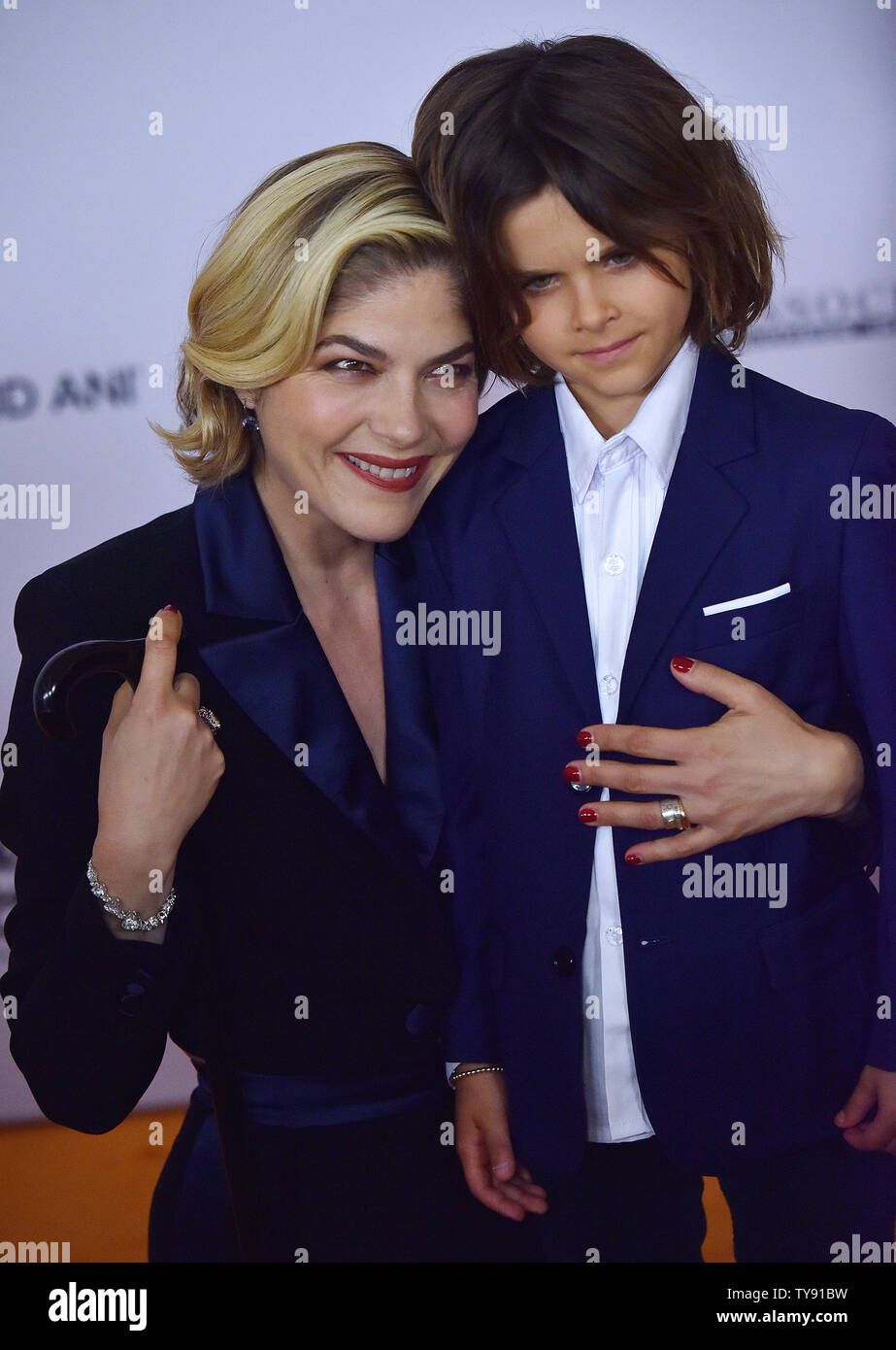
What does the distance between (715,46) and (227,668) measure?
1037mm

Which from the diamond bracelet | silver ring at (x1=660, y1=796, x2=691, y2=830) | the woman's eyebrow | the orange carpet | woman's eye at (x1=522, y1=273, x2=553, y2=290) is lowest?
the orange carpet

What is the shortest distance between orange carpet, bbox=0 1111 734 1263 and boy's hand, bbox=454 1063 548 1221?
0.56 m

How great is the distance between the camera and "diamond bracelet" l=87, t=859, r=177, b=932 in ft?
4.26

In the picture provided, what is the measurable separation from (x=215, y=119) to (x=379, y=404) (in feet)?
1.82

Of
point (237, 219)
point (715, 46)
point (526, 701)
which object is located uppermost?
point (715, 46)

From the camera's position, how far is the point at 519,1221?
1.54 m

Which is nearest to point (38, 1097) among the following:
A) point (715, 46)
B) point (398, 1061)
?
point (398, 1061)

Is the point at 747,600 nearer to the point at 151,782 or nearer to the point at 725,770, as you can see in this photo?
the point at 725,770

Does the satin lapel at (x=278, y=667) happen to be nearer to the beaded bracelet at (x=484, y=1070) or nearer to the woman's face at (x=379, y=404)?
the woman's face at (x=379, y=404)

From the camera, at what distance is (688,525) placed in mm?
1301

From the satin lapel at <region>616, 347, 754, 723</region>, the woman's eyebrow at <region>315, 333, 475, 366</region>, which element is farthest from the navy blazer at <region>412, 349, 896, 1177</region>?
the woman's eyebrow at <region>315, 333, 475, 366</region>

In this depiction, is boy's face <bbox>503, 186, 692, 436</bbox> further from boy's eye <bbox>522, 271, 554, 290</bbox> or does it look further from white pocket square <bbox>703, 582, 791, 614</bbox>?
white pocket square <bbox>703, 582, 791, 614</bbox>

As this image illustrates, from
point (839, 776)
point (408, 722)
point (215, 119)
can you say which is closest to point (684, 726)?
point (839, 776)

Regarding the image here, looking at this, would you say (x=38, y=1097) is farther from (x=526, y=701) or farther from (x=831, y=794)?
(x=831, y=794)
